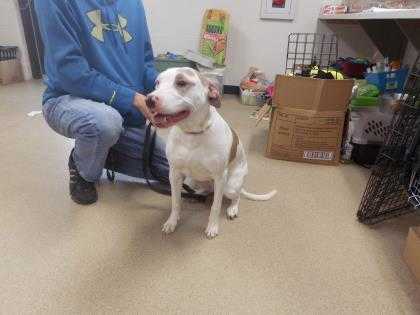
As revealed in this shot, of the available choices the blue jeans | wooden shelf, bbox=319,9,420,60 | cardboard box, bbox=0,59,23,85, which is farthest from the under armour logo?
cardboard box, bbox=0,59,23,85

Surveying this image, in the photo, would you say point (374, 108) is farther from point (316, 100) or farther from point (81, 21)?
point (81, 21)

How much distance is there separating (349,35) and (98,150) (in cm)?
271

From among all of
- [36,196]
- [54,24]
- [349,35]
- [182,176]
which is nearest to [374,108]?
[182,176]

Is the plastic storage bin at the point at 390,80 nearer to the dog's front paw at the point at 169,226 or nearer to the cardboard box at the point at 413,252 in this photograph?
the cardboard box at the point at 413,252

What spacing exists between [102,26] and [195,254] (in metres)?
1.00

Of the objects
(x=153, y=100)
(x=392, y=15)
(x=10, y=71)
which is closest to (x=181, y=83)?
(x=153, y=100)

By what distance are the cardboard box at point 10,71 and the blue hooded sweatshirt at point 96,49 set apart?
2.79 m

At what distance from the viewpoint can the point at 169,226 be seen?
1.34 meters

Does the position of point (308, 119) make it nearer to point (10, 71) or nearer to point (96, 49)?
point (96, 49)

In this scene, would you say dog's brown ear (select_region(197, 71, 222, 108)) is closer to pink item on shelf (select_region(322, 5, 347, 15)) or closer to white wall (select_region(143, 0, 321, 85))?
pink item on shelf (select_region(322, 5, 347, 15))

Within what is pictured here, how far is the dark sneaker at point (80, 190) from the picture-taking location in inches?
58.7

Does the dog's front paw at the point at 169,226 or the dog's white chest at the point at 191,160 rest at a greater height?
the dog's white chest at the point at 191,160

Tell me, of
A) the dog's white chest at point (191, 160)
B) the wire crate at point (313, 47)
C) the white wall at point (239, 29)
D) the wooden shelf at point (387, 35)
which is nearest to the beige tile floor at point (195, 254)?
the dog's white chest at point (191, 160)

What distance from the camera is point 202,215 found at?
4.81 ft
